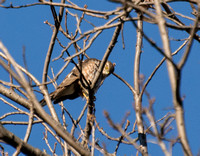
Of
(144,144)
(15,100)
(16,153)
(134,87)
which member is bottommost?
(16,153)

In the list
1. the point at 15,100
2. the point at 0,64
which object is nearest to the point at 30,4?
the point at 0,64

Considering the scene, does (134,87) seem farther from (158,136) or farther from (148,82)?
(158,136)

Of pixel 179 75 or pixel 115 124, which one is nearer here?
pixel 179 75

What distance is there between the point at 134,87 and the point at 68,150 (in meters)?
1.12

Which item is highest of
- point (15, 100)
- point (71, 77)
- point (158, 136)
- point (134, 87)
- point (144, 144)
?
point (71, 77)

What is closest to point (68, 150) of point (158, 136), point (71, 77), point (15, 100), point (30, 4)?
point (15, 100)

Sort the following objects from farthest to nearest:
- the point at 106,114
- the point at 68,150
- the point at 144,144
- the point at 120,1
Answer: the point at 144,144, the point at 68,150, the point at 106,114, the point at 120,1

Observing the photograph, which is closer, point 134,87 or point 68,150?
point 68,150

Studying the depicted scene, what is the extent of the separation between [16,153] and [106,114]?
0.67 m

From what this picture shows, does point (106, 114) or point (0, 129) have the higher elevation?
point (106, 114)

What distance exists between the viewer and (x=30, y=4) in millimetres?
2896

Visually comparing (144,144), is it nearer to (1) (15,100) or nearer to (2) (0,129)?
(1) (15,100)

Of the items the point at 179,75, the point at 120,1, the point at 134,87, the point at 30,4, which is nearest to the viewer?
the point at 179,75

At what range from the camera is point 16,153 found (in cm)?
242
